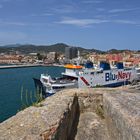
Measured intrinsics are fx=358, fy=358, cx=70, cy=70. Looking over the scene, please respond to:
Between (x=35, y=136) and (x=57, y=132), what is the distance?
0.45 m

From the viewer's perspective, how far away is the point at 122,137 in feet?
12.1

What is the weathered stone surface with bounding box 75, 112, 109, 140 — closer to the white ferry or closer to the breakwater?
the breakwater

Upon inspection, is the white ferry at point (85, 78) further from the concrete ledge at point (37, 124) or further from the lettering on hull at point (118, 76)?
the concrete ledge at point (37, 124)

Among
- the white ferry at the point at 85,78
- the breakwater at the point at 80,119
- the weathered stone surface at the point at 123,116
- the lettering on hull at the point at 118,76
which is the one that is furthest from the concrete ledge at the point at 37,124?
the lettering on hull at the point at 118,76

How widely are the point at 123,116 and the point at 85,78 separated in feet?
111

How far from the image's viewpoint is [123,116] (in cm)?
368

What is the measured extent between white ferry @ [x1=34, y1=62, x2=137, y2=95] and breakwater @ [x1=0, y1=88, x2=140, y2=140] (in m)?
28.5

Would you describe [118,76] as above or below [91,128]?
below

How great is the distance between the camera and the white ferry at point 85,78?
117ft

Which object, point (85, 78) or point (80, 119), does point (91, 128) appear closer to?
point (80, 119)

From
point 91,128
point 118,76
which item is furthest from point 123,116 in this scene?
point 118,76

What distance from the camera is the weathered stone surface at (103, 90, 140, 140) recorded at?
3.30 m

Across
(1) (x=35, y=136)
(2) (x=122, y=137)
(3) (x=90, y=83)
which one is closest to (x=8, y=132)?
(1) (x=35, y=136)

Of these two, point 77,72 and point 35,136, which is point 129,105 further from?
point 77,72
